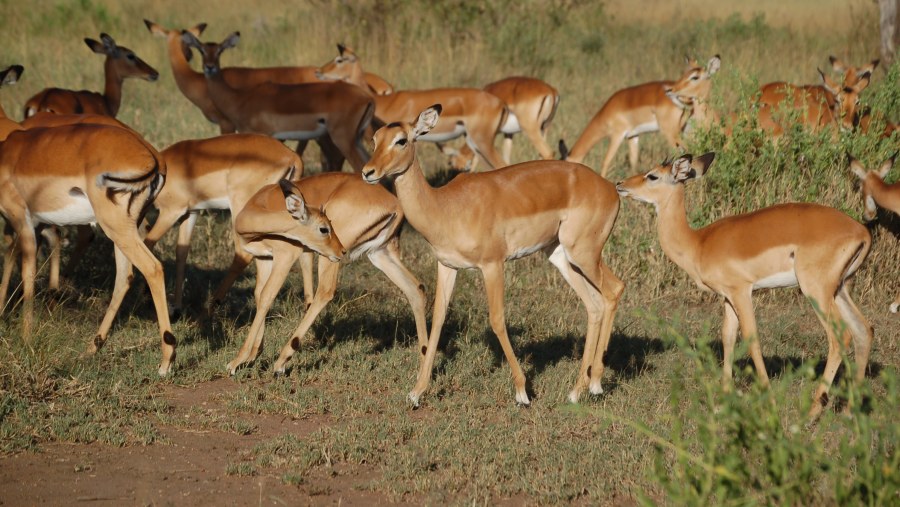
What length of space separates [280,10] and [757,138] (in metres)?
15.2

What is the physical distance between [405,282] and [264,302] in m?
0.85

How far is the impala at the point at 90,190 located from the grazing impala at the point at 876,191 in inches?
193

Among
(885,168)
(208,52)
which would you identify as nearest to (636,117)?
(885,168)

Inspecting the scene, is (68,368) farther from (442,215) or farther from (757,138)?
(757,138)

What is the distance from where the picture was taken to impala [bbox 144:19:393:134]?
1118 cm

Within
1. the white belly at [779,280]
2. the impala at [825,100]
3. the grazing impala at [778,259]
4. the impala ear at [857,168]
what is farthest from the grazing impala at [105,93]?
the impala ear at [857,168]

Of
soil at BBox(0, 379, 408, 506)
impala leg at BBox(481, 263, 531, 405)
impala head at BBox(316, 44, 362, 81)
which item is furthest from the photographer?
impala head at BBox(316, 44, 362, 81)

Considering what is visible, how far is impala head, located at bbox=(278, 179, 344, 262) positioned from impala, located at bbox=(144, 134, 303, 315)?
1165 mm

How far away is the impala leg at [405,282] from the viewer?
21.7 feet

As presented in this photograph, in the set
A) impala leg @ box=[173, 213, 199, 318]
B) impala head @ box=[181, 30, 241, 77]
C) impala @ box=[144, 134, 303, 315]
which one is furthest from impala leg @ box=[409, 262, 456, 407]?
impala head @ box=[181, 30, 241, 77]

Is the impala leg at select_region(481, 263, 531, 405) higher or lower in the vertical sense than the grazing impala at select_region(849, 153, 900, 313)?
higher

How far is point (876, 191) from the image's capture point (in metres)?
7.84

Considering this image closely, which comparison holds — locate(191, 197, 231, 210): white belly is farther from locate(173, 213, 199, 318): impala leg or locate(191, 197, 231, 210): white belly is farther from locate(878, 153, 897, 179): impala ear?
locate(878, 153, 897, 179): impala ear

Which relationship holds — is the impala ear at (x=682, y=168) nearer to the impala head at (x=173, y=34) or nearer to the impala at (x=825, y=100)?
the impala at (x=825, y=100)
